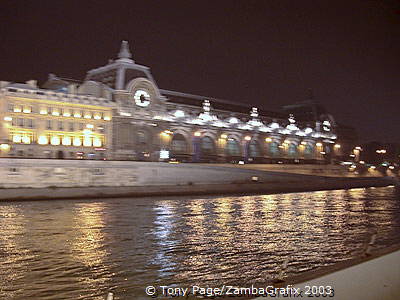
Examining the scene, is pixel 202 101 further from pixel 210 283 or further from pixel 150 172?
pixel 210 283

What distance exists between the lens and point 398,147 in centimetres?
14012

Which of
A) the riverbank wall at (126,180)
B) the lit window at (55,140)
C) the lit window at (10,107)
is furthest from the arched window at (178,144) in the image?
the lit window at (10,107)

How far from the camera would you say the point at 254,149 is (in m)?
81.2

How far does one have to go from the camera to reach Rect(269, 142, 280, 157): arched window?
84.2 m

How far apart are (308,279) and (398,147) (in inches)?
Result: 5838

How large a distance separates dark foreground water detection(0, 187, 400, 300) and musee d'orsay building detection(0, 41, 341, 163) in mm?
28374

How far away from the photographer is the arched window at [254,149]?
80375mm

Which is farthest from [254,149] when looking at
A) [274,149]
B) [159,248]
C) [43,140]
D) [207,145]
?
[159,248]

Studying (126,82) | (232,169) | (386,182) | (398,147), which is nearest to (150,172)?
(232,169)

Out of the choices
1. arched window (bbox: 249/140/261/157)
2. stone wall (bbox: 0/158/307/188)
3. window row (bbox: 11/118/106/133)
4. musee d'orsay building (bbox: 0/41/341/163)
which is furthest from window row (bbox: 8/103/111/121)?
arched window (bbox: 249/140/261/157)

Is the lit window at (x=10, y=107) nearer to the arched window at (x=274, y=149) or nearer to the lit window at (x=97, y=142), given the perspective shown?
the lit window at (x=97, y=142)

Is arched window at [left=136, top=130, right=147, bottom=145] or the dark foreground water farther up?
arched window at [left=136, top=130, right=147, bottom=145]

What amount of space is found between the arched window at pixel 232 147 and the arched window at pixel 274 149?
9028mm

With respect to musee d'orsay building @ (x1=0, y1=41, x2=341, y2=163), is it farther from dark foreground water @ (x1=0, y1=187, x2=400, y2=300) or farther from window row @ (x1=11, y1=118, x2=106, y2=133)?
dark foreground water @ (x1=0, y1=187, x2=400, y2=300)
